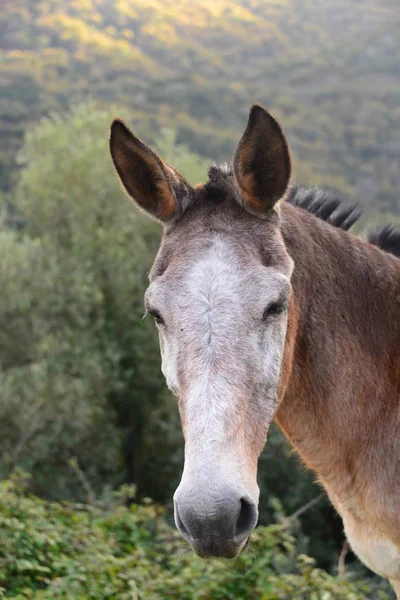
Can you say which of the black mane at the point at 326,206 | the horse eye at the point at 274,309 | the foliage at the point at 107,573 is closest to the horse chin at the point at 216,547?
the horse eye at the point at 274,309

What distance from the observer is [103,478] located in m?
18.0

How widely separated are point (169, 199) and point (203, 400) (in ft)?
4.42

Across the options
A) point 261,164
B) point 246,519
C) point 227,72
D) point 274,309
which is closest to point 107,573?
point 246,519

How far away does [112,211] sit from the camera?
20.9 meters

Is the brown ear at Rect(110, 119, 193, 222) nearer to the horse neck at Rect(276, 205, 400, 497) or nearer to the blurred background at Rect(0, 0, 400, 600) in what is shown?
the horse neck at Rect(276, 205, 400, 497)

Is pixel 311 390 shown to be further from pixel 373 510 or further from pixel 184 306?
pixel 184 306

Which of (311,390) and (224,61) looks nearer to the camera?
(311,390)

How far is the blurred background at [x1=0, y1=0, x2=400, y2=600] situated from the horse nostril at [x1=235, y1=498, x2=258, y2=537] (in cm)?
288

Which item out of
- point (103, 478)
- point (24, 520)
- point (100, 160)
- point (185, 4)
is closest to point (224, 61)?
point (185, 4)

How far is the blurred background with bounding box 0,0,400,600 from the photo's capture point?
1641 cm

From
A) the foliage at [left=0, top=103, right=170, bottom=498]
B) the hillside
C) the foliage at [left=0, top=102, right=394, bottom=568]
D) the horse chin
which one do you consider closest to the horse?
the horse chin

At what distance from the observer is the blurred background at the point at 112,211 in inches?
646

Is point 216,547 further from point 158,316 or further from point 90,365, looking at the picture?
point 90,365

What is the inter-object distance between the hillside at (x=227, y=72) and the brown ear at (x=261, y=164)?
33318mm
